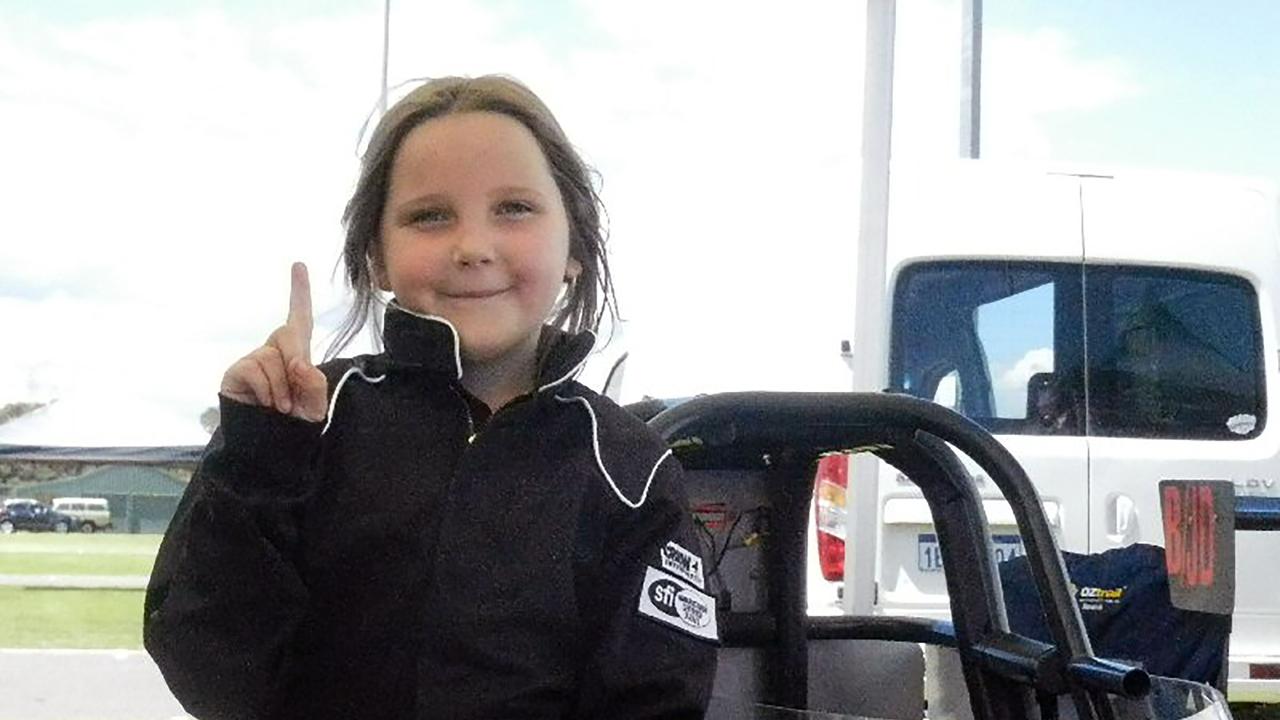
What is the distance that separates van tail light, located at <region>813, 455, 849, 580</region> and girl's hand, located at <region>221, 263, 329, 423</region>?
3139 millimetres

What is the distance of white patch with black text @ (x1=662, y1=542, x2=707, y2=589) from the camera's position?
1.22 metres

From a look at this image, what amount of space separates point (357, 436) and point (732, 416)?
77 centimetres

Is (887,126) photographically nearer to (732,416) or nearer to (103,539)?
(732,416)

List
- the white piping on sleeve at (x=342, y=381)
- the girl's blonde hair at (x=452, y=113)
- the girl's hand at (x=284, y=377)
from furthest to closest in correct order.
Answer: the girl's blonde hair at (x=452, y=113)
the white piping on sleeve at (x=342, y=381)
the girl's hand at (x=284, y=377)

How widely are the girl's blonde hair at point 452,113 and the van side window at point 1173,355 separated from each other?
10.9ft

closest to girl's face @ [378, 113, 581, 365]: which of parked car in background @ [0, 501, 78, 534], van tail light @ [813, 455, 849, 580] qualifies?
van tail light @ [813, 455, 849, 580]

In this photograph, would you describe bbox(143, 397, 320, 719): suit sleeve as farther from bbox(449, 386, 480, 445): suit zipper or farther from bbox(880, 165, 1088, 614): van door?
bbox(880, 165, 1088, 614): van door

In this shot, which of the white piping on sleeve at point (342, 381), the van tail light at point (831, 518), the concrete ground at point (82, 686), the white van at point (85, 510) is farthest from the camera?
the concrete ground at point (82, 686)

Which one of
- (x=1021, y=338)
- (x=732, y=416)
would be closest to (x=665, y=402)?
(x=732, y=416)

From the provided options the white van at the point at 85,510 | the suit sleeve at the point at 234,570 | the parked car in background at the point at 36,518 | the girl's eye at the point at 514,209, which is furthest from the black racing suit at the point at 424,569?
the parked car in background at the point at 36,518

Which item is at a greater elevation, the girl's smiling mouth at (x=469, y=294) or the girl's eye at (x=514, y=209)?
A: the girl's eye at (x=514, y=209)

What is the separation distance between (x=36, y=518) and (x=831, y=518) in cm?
244

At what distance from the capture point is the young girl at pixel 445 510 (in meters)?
1.09

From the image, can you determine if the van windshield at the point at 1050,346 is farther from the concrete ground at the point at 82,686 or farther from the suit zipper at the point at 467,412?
the suit zipper at the point at 467,412
